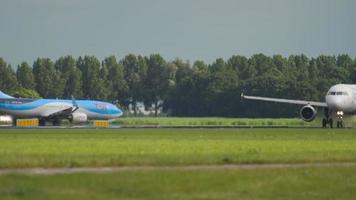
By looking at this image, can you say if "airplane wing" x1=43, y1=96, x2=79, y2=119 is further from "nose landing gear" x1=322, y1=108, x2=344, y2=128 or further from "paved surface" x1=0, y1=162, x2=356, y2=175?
"paved surface" x1=0, y1=162, x2=356, y2=175

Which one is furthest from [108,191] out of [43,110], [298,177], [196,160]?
[43,110]

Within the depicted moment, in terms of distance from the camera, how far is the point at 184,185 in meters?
27.9

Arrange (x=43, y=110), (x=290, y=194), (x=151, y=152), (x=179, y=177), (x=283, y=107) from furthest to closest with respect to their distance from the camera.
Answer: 1. (x=283, y=107)
2. (x=43, y=110)
3. (x=151, y=152)
4. (x=179, y=177)
5. (x=290, y=194)

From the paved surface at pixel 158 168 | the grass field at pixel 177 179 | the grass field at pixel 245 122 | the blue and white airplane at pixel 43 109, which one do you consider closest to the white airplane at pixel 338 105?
the grass field at pixel 245 122

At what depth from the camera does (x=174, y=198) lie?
83.9 ft

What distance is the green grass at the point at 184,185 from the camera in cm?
2588

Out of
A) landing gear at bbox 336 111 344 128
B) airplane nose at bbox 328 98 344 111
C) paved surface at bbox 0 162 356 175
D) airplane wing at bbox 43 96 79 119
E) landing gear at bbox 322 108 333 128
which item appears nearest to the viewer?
paved surface at bbox 0 162 356 175

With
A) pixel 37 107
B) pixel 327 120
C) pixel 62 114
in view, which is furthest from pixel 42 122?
pixel 327 120

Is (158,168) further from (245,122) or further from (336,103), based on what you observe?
(245,122)

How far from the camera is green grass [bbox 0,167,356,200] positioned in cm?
2588

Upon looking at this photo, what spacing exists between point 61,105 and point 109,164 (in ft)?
329

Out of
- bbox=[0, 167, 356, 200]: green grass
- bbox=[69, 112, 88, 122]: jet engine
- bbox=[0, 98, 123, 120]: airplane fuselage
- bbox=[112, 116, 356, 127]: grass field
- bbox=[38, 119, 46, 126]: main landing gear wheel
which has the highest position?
bbox=[0, 98, 123, 120]: airplane fuselage

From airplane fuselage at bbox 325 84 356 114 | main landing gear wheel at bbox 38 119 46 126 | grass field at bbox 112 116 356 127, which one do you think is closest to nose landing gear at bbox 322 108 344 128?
airplane fuselage at bbox 325 84 356 114

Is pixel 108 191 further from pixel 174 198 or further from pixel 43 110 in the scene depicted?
pixel 43 110
